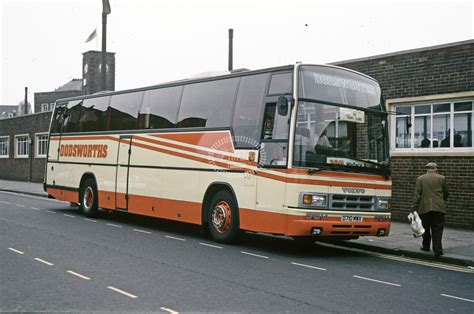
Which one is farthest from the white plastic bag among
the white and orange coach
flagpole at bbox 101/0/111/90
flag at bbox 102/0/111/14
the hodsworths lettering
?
flag at bbox 102/0/111/14

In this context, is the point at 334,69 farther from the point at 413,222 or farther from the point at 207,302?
→ the point at 207,302

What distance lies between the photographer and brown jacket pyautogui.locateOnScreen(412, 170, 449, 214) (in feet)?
34.9

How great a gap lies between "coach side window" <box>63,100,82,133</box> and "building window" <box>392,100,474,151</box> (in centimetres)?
931

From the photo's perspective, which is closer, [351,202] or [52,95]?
[351,202]

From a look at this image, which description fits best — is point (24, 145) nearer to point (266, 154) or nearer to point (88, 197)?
point (88, 197)

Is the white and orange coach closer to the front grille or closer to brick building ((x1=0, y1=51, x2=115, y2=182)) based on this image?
the front grille

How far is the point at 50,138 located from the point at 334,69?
11.1 metres

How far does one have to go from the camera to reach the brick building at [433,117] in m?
14.6

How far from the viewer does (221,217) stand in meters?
11.6

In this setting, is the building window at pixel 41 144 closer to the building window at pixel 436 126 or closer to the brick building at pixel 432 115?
the brick building at pixel 432 115

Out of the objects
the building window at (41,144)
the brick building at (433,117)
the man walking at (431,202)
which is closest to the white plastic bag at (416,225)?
the man walking at (431,202)

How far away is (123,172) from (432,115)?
328 inches

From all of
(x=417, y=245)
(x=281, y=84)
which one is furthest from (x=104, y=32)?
(x=417, y=245)

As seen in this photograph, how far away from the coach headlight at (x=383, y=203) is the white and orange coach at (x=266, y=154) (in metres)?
0.03
